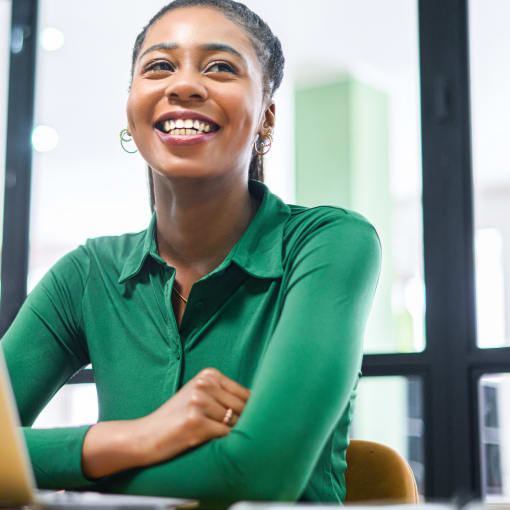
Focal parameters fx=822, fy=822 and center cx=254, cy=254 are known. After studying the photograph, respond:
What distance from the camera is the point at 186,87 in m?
1.46

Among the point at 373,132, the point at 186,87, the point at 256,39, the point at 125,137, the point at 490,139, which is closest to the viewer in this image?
the point at 186,87

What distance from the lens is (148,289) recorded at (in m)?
1.47

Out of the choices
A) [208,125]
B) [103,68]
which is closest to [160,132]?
[208,125]

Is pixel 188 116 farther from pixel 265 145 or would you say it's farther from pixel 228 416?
pixel 228 416

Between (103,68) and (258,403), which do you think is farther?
(103,68)

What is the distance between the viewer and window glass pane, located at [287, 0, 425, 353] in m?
2.50

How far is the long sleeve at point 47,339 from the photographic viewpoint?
1.45 m

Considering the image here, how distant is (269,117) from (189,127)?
9.2 inches

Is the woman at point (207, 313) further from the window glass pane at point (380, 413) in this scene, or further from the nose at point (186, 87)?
the window glass pane at point (380, 413)

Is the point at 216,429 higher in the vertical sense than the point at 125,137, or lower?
lower

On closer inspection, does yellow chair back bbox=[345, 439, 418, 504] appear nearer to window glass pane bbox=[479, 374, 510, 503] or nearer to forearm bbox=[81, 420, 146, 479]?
forearm bbox=[81, 420, 146, 479]

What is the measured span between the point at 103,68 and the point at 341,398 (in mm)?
2195

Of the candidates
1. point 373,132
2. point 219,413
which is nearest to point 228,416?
point 219,413

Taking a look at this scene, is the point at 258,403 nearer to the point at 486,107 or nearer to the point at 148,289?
the point at 148,289
